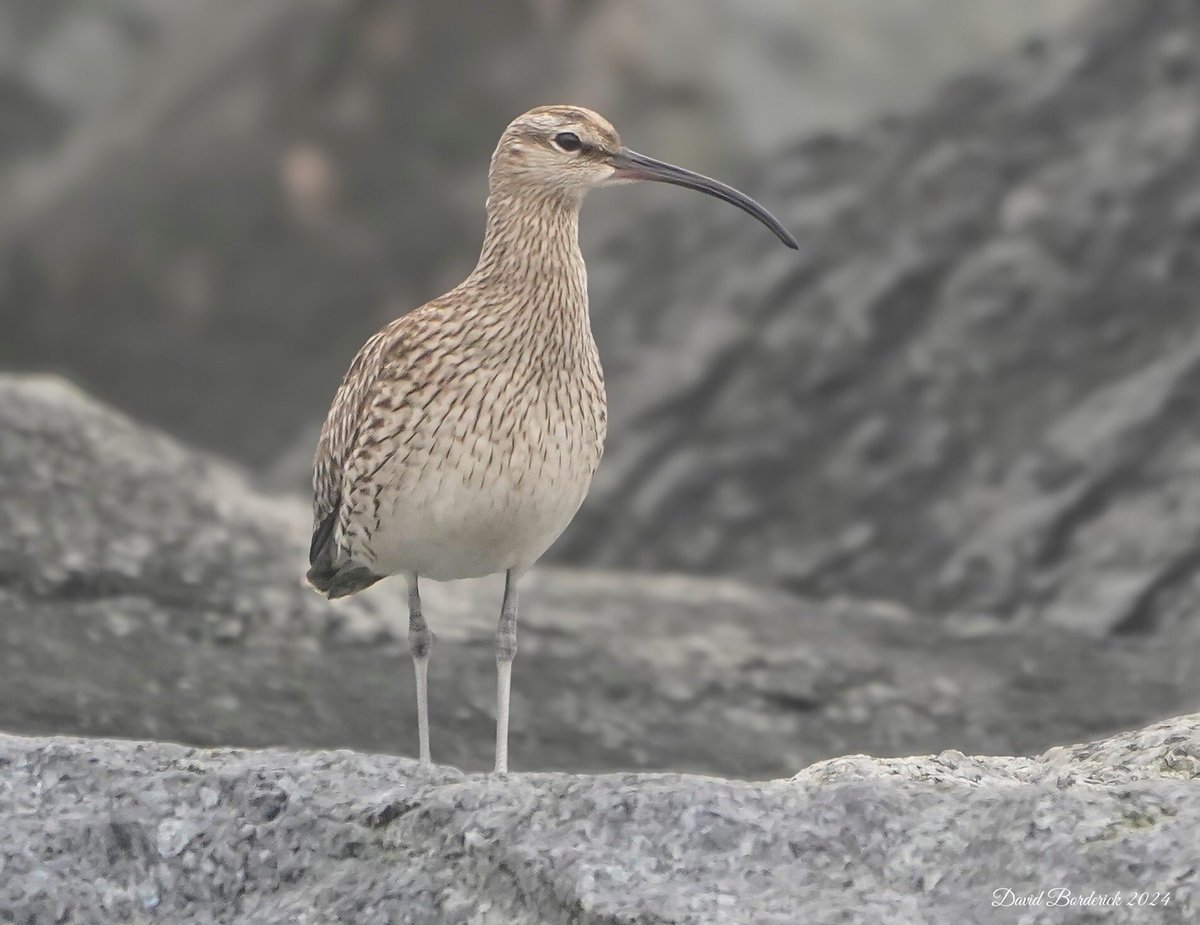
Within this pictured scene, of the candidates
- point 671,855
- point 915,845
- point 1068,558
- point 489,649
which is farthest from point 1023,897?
point 1068,558

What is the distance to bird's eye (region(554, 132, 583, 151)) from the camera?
318 inches

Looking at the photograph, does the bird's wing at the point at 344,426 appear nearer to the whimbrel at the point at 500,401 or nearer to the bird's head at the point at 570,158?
the whimbrel at the point at 500,401

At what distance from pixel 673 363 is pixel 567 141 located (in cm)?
730

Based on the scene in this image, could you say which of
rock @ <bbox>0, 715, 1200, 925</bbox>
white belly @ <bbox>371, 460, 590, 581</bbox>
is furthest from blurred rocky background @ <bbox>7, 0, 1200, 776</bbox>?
rock @ <bbox>0, 715, 1200, 925</bbox>

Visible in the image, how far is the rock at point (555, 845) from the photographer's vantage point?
16.9 feet

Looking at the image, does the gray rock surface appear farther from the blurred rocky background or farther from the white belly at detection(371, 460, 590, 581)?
the white belly at detection(371, 460, 590, 581)

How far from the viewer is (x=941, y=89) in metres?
17.3

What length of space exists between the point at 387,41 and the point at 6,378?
289 inches

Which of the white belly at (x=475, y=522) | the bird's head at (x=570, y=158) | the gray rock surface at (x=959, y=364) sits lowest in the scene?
the white belly at (x=475, y=522)

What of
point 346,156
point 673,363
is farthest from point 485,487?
point 346,156

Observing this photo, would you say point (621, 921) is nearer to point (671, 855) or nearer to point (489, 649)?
point (671, 855)

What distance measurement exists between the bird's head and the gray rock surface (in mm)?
5389
